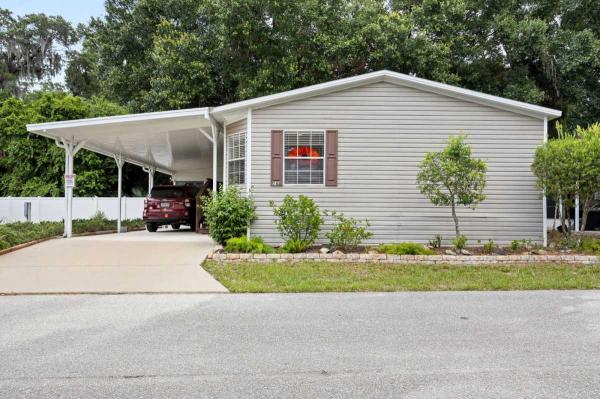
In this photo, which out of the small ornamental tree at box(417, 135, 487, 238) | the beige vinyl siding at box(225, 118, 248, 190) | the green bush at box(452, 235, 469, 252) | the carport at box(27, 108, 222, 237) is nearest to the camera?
the small ornamental tree at box(417, 135, 487, 238)

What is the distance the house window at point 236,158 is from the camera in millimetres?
10875

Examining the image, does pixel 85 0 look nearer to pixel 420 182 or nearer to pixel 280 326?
pixel 420 182

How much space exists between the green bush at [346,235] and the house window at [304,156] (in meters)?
1.05

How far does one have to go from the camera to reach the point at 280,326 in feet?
16.0

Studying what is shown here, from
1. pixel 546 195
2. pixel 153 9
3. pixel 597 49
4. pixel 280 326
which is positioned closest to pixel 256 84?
pixel 153 9

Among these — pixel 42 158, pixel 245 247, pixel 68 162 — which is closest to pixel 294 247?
pixel 245 247

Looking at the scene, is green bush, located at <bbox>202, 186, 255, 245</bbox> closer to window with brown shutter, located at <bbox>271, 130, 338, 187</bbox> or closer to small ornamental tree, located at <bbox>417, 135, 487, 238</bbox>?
window with brown shutter, located at <bbox>271, 130, 338, 187</bbox>

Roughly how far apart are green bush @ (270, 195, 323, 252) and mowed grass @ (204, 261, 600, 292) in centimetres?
107

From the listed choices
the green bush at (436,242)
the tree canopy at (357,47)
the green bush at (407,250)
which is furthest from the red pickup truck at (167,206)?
the green bush at (436,242)

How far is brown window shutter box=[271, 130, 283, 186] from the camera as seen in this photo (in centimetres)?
Answer: 1030

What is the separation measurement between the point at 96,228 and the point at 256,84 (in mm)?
7013

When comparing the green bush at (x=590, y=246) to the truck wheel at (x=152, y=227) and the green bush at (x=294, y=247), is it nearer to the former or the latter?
the green bush at (x=294, y=247)

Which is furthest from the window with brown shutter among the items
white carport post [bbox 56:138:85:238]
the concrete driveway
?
white carport post [bbox 56:138:85:238]

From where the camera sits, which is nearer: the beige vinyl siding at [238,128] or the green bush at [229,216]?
the green bush at [229,216]
